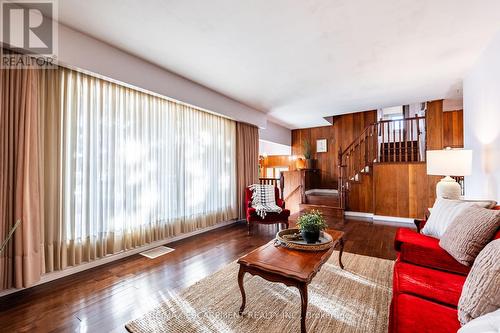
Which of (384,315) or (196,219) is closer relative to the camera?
(384,315)

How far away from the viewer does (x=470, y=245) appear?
1515mm

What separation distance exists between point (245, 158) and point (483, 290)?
172 inches

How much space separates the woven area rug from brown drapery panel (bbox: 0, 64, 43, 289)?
130 cm

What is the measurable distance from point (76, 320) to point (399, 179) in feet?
19.1

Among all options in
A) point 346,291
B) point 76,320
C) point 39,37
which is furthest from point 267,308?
point 39,37

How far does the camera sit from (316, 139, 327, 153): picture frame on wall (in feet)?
22.6

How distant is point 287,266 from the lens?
162 cm

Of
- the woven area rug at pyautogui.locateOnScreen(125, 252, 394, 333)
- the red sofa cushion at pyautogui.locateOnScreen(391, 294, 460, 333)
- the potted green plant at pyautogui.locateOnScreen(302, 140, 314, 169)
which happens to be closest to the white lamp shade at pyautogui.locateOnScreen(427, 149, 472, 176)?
the woven area rug at pyautogui.locateOnScreen(125, 252, 394, 333)

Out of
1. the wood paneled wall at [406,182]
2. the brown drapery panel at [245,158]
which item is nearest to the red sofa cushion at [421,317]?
the brown drapery panel at [245,158]

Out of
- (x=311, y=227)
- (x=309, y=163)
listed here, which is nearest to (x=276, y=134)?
(x=309, y=163)

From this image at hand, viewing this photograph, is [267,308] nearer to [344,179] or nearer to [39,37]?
[39,37]

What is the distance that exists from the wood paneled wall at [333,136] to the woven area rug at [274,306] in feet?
15.2

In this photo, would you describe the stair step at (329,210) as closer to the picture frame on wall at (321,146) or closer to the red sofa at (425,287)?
the picture frame on wall at (321,146)

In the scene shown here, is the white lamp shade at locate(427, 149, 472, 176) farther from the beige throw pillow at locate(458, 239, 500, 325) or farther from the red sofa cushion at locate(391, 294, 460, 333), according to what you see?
the red sofa cushion at locate(391, 294, 460, 333)
